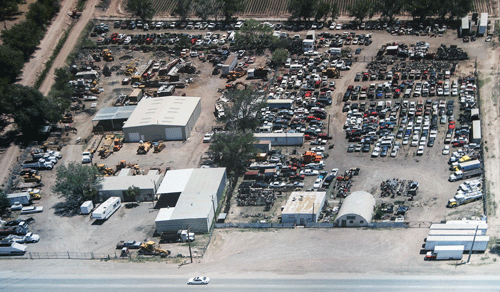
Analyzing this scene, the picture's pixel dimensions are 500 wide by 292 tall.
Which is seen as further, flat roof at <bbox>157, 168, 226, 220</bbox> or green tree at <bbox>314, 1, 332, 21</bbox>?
green tree at <bbox>314, 1, 332, 21</bbox>

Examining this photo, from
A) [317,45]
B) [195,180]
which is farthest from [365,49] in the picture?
[195,180]

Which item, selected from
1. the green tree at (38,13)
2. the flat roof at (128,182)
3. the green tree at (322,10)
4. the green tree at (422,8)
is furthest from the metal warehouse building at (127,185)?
the green tree at (422,8)

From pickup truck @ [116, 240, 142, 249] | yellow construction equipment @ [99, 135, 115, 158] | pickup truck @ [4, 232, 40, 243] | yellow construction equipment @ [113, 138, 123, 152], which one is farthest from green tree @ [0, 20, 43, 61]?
pickup truck @ [116, 240, 142, 249]

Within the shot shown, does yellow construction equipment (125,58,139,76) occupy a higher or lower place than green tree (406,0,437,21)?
lower

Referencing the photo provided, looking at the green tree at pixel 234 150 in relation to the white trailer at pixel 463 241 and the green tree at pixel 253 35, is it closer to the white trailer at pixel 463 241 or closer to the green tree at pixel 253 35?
the white trailer at pixel 463 241

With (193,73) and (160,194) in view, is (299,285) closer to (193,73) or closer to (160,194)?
→ (160,194)

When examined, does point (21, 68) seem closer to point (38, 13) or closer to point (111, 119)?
point (38, 13)

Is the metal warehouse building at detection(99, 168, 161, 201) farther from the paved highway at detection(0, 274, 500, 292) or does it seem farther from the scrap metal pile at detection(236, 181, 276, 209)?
the paved highway at detection(0, 274, 500, 292)
